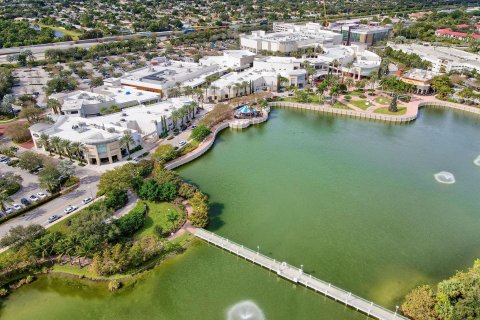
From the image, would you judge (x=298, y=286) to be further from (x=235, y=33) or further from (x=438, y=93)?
(x=235, y=33)

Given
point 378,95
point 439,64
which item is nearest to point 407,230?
point 378,95

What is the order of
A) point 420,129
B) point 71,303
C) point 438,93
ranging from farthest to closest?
point 438,93 → point 420,129 → point 71,303

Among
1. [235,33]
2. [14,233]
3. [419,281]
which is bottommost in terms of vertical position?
[419,281]

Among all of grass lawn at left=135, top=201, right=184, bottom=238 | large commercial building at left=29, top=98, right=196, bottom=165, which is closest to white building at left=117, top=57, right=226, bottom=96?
large commercial building at left=29, top=98, right=196, bottom=165

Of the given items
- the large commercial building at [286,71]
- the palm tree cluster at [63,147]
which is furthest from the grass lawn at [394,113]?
the palm tree cluster at [63,147]

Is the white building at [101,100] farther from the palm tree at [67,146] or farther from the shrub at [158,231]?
the shrub at [158,231]
